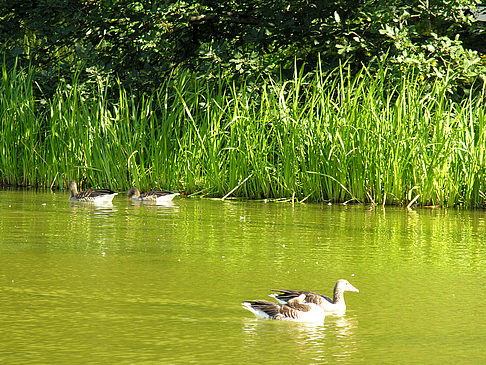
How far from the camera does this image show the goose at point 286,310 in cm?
413

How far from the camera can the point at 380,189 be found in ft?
33.1

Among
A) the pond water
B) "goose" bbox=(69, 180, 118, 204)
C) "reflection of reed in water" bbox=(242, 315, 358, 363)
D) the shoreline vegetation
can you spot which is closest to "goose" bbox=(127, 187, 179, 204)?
"goose" bbox=(69, 180, 118, 204)

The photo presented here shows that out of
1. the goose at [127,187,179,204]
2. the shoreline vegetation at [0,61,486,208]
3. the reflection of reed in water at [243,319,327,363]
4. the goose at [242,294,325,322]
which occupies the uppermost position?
the shoreline vegetation at [0,61,486,208]

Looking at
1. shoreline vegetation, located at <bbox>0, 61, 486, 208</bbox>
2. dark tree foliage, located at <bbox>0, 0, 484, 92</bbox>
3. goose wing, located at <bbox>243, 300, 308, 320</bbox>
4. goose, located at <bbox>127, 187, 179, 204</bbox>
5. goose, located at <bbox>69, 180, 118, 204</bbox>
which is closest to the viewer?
goose wing, located at <bbox>243, 300, 308, 320</bbox>

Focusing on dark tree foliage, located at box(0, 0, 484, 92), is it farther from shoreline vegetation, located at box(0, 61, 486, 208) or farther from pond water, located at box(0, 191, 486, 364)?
pond water, located at box(0, 191, 486, 364)

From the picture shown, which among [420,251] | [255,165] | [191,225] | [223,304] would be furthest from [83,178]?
[223,304]

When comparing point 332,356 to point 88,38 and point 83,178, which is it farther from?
point 88,38

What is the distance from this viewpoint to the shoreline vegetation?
9906 mm

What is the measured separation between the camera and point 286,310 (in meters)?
4.16

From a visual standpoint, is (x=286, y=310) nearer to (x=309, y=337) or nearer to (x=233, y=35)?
(x=309, y=337)

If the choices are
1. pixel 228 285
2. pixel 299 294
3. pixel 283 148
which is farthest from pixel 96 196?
pixel 299 294

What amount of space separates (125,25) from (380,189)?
6.65m

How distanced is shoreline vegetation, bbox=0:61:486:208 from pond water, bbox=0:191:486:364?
120 centimetres

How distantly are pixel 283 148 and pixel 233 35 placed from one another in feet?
16.2
